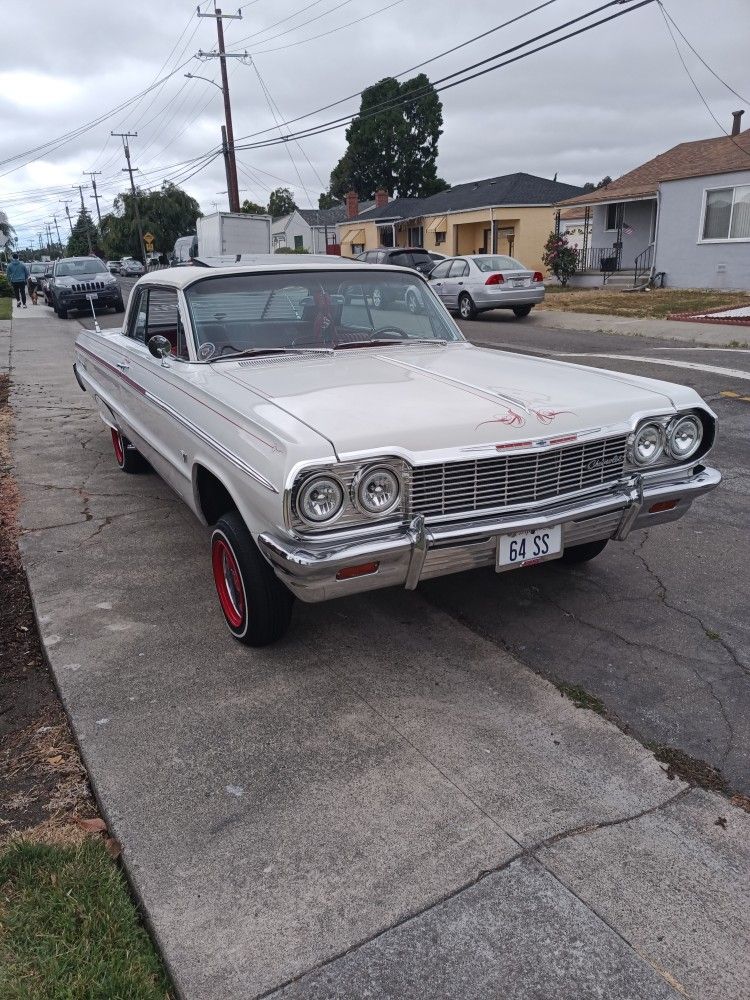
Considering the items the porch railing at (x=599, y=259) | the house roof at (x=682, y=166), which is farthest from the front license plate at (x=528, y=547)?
the porch railing at (x=599, y=259)

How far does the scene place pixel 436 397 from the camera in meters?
3.38

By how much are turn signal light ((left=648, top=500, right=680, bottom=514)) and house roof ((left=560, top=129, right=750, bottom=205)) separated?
20.1m

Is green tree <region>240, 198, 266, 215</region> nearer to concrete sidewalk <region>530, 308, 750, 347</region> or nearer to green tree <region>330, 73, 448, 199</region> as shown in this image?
green tree <region>330, 73, 448, 199</region>

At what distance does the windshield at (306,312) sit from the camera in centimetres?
426

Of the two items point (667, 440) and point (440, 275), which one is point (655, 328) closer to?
point (440, 275)

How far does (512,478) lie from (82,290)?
2014cm

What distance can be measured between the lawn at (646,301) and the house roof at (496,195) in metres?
12.2

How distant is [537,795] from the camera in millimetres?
2645

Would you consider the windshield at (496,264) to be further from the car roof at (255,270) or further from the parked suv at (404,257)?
the car roof at (255,270)

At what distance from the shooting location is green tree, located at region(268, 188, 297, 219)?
7688 cm

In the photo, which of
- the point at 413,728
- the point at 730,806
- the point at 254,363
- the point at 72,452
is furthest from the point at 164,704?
the point at 72,452

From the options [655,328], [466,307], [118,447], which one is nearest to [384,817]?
[118,447]

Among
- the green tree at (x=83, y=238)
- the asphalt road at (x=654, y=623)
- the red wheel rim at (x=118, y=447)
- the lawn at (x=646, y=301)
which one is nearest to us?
the asphalt road at (x=654, y=623)

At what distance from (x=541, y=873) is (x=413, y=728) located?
83cm
